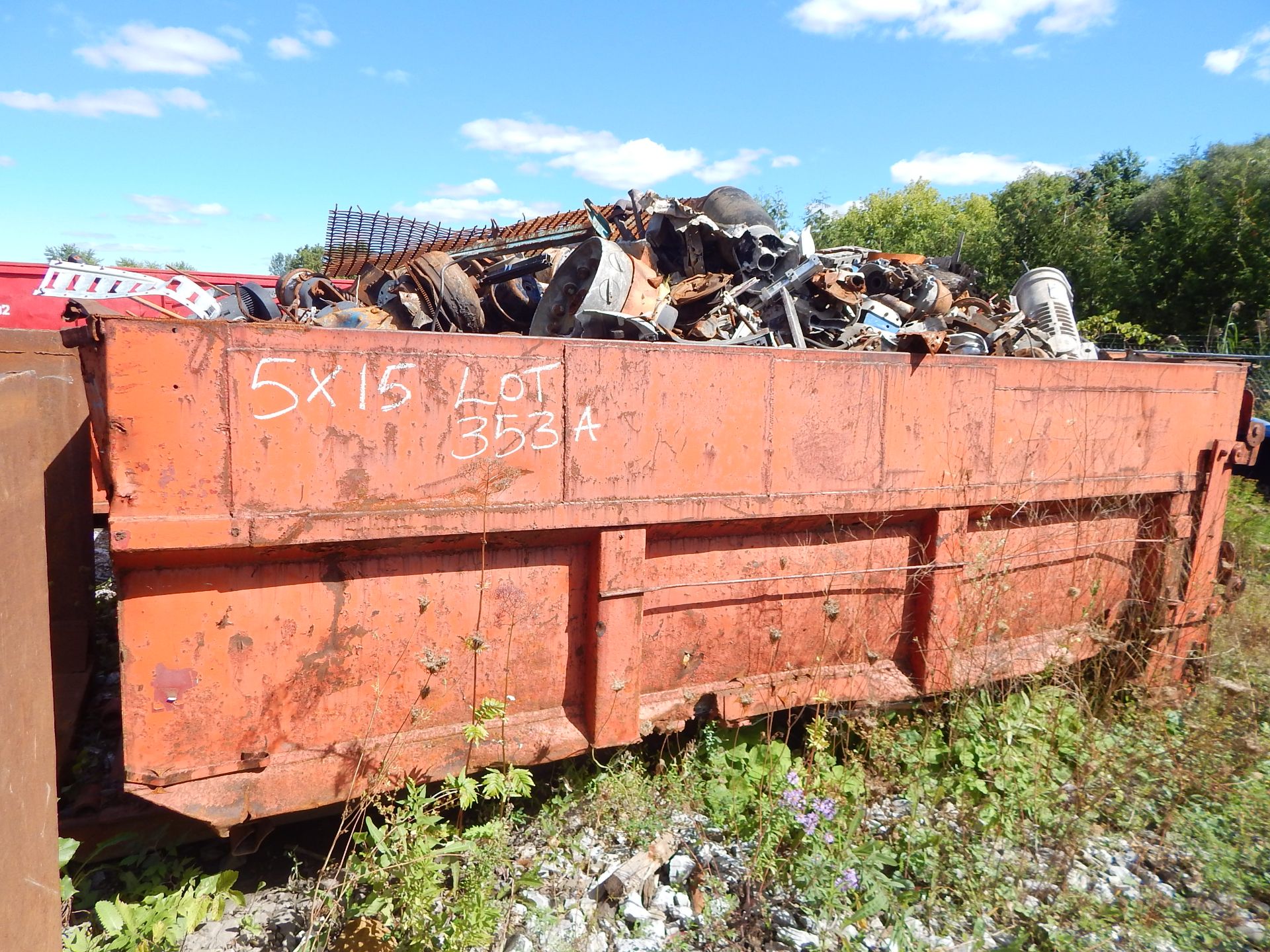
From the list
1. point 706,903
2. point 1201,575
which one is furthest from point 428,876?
point 1201,575

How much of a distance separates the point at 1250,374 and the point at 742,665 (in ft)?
35.1

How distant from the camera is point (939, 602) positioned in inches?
127

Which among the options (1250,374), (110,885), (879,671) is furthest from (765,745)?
(1250,374)

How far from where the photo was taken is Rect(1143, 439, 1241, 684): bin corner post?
388 centimetres

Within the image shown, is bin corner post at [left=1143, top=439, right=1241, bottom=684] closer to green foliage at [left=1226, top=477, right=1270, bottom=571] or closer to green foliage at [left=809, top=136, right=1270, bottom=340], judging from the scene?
green foliage at [left=1226, top=477, right=1270, bottom=571]

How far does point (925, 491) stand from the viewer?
312 cm

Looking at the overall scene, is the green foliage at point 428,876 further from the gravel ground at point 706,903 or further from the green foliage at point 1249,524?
the green foliage at point 1249,524

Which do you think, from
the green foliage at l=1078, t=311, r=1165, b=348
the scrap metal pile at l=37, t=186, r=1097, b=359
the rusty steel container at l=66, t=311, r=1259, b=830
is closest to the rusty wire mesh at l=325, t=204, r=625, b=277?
the scrap metal pile at l=37, t=186, r=1097, b=359

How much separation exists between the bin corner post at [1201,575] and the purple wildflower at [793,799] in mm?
2303

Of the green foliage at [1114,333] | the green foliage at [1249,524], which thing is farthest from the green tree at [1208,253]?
the green foliage at [1249,524]

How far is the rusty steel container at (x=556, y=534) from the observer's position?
2084 mm

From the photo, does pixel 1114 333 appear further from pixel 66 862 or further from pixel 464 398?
pixel 66 862

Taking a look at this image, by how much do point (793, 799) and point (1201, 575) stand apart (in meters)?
2.78

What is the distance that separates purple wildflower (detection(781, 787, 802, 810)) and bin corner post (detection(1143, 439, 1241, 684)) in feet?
7.55
